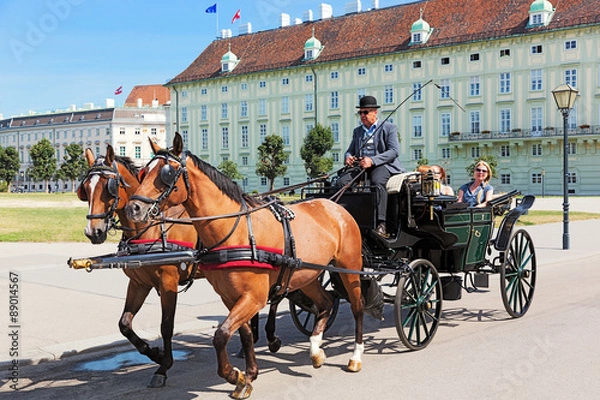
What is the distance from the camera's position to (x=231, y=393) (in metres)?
5.68

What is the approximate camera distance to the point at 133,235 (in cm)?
653

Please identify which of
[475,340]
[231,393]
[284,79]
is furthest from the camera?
[284,79]

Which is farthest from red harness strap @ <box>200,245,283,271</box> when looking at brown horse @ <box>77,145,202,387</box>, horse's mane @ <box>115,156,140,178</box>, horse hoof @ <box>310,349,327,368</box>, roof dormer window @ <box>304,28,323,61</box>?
roof dormer window @ <box>304,28,323,61</box>

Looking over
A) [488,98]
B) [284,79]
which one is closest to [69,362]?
[488,98]

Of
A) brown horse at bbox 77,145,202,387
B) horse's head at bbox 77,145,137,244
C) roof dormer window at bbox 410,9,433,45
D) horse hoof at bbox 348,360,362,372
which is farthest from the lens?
roof dormer window at bbox 410,9,433,45

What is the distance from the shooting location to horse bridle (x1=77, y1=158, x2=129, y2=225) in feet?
20.1

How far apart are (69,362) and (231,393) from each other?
2.23m

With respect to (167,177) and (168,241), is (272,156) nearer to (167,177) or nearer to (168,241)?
(168,241)

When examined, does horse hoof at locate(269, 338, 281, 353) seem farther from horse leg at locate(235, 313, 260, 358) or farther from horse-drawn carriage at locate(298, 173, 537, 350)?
horse-drawn carriage at locate(298, 173, 537, 350)

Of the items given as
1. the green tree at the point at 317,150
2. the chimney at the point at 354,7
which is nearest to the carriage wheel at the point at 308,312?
the green tree at the point at 317,150

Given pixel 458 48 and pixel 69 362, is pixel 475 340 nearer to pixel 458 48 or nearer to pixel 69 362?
pixel 69 362

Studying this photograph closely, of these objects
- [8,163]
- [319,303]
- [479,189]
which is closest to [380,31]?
[8,163]

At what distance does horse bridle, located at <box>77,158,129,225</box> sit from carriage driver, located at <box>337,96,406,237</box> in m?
2.39

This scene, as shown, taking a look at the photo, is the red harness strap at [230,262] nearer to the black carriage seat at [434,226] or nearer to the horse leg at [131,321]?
the horse leg at [131,321]
